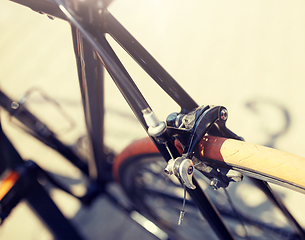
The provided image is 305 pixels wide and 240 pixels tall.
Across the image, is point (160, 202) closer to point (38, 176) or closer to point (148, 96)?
point (38, 176)

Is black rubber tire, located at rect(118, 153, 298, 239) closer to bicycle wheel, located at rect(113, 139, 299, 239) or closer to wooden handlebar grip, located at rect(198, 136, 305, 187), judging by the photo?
bicycle wheel, located at rect(113, 139, 299, 239)

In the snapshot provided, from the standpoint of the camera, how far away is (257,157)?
52cm

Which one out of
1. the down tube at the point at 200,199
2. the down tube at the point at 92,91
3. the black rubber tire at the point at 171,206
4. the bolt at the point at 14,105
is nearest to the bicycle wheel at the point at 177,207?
the black rubber tire at the point at 171,206

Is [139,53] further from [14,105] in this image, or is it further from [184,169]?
[14,105]

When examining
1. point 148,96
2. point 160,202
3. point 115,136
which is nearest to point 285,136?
point 160,202

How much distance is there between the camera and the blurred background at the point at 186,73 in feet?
4.54

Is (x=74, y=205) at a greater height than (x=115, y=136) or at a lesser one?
lesser

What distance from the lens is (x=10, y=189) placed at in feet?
2.72

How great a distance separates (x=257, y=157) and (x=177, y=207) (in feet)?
2.64

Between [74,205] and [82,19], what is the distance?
3.91 ft

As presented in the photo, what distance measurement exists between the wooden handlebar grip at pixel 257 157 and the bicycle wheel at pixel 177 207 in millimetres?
424

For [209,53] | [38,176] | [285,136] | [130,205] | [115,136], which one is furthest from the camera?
[209,53]

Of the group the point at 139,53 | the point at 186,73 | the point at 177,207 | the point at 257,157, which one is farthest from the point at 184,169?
the point at 186,73

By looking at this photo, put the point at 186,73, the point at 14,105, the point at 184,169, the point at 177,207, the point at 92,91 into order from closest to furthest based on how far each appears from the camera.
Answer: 1. the point at 184,169
2. the point at 92,91
3. the point at 14,105
4. the point at 177,207
5. the point at 186,73
